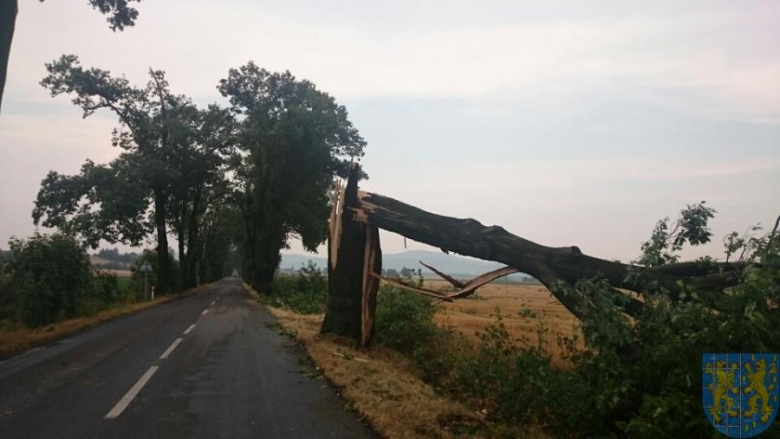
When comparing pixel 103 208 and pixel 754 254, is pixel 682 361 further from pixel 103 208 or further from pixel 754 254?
pixel 103 208

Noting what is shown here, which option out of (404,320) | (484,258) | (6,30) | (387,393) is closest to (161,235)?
(404,320)

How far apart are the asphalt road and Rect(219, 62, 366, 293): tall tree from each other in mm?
22759

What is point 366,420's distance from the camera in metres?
6.61

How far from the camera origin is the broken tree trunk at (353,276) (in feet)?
40.0

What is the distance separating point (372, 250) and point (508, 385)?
538cm

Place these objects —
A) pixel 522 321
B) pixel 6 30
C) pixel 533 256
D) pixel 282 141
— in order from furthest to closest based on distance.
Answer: pixel 282 141, pixel 522 321, pixel 6 30, pixel 533 256

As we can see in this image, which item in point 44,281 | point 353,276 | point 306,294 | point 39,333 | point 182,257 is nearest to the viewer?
point 353,276

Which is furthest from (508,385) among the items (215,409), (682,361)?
(215,409)

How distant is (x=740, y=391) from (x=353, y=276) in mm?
8291

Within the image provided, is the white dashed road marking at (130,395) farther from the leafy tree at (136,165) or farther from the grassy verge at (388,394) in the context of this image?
the leafy tree at (136,165)

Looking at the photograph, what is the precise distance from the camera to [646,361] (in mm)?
5684

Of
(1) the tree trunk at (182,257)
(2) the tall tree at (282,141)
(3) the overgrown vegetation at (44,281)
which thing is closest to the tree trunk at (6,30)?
(3) the overgrown vegetation at (44,281)

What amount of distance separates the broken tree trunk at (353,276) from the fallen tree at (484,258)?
0.02 meters

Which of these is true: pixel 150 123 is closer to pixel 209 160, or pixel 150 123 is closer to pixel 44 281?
pixel 209 160
